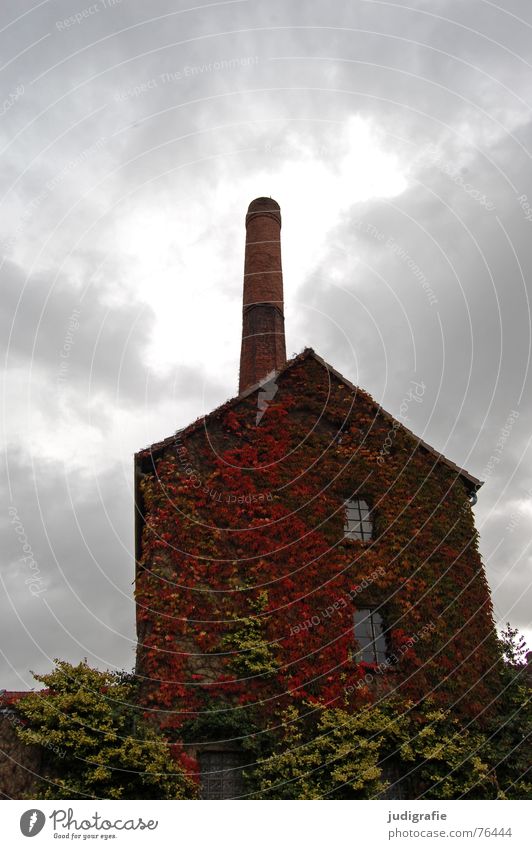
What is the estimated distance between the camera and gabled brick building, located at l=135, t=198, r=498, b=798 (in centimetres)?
1290

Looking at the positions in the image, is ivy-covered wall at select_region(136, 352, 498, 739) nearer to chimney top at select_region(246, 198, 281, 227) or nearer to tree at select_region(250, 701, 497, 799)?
tree at select_region(250, 701, 497, 799)

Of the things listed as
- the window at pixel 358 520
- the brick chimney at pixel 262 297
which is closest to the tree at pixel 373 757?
the window at pixel 358 520

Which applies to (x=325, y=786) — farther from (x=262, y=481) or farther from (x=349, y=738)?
(x=262, y=481)

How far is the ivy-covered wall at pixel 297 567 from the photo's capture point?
13.0 m

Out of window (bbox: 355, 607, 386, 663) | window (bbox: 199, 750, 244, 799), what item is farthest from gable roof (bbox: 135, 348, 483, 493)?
window (bbox: 199, 750, 244, 799)

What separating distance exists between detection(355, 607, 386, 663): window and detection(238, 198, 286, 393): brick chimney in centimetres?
1060

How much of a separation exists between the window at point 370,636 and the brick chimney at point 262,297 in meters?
10.6

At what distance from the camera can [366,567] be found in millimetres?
14852

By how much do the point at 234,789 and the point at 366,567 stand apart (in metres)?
5.45

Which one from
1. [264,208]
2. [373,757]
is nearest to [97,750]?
[373,757]

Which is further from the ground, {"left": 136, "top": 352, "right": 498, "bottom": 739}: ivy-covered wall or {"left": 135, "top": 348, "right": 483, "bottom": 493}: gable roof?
{"left": 135, "top": 348, "right": 483, "bottom": 493}: gable roof

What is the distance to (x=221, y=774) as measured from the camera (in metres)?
12.4

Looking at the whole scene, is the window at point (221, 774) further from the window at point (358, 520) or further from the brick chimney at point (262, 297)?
the brick chimney at point (262, 297)
